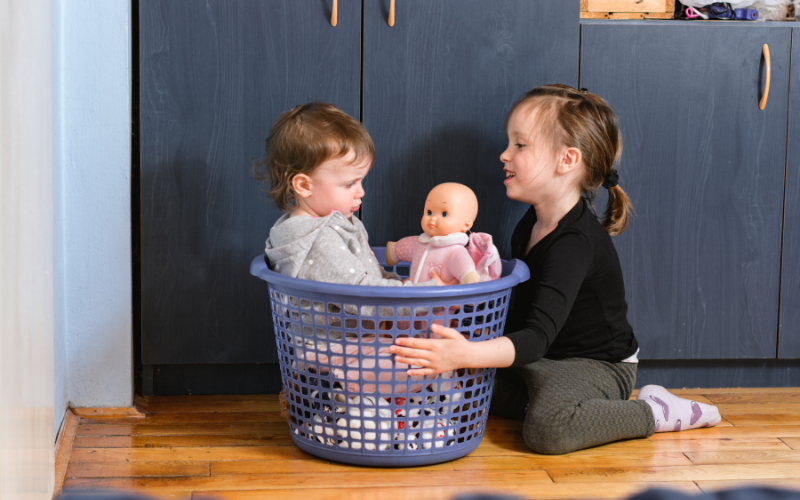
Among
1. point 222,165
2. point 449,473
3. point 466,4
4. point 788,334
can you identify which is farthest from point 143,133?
point 788,334

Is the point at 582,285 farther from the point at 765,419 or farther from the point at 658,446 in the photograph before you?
the point at 765,419

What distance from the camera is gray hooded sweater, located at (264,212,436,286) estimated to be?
52.7 inches

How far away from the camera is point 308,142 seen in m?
1.40

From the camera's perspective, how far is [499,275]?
56.4 inches

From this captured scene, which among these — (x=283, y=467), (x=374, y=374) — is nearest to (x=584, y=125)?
(x=374, y=374)

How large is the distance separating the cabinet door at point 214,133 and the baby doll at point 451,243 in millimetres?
324

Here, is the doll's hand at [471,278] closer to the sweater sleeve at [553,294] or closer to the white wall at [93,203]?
the sweater sleeve at [553,294]

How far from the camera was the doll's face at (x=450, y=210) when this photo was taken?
4.69 feet

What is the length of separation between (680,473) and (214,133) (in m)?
1.12

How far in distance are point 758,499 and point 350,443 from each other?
96 cm

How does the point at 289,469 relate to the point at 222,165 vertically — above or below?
below

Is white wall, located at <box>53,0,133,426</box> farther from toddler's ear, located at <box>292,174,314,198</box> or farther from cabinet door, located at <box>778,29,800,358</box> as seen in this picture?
cabinet door, located at <box>778,29,800,358</box>

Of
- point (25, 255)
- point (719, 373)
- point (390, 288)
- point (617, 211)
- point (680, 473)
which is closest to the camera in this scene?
point (25, 255)

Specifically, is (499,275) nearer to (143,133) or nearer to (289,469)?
(289,469)
